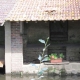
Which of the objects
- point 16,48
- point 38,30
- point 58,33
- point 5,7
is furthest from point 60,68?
point 5,7

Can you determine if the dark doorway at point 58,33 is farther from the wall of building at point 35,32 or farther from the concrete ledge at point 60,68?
the concrete ledge at point 60,68

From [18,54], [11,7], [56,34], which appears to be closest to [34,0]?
[11,7]

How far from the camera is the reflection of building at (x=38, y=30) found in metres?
10.9

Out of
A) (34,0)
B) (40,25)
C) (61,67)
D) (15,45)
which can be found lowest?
(61,67)

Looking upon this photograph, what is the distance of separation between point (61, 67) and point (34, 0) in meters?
3.45

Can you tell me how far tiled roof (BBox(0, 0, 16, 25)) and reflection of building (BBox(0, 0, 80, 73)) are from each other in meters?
0.11

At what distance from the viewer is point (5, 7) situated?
41.1 ft

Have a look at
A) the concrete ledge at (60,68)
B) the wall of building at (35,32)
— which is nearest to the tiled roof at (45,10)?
the wall of building at (35,32)

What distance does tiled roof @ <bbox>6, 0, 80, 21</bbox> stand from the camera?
1070 centimetres

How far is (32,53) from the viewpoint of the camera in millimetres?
12703

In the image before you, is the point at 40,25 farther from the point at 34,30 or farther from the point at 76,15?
the point at 76,15

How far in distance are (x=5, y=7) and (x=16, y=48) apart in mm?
2291

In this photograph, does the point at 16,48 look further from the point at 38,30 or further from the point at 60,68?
the point at 38,30

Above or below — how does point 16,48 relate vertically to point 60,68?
above
